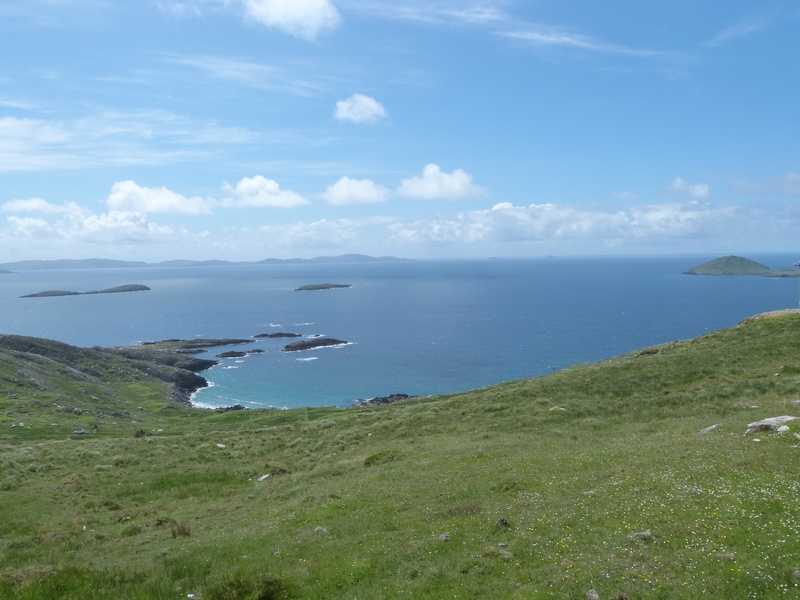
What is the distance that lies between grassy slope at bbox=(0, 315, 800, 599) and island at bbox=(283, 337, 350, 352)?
408ft

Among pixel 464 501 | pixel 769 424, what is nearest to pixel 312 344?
pixel 464 501

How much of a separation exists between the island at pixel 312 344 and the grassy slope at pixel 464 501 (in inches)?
4898

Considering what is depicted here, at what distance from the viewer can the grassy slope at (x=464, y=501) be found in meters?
14.8

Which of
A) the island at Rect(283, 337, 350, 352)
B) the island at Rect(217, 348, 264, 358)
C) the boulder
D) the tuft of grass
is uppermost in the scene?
the boulder

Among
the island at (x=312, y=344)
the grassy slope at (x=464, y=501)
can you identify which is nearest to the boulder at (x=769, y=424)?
the grassy slope at (x=464, y=501)

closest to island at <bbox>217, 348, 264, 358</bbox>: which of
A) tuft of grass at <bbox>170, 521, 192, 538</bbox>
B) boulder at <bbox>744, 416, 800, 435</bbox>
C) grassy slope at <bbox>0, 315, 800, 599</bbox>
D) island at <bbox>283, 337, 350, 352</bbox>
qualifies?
island at <bbox>283, 337, 350, 352</bbox>

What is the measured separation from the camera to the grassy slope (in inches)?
583

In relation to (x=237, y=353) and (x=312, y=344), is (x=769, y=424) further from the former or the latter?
(x=237, y=353)

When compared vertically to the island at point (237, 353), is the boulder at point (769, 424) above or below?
above

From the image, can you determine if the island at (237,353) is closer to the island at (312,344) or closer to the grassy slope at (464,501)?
the island at (312,344)

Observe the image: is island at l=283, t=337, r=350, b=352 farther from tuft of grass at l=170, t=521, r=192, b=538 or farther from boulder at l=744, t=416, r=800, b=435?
boulder at l=744, t=416, r=800, b=435

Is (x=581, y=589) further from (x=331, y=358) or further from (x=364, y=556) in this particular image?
(x=331, y=358)

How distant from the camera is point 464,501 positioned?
22.3 m

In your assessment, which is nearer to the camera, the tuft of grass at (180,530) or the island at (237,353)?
the tuft of grass at (180,530)
